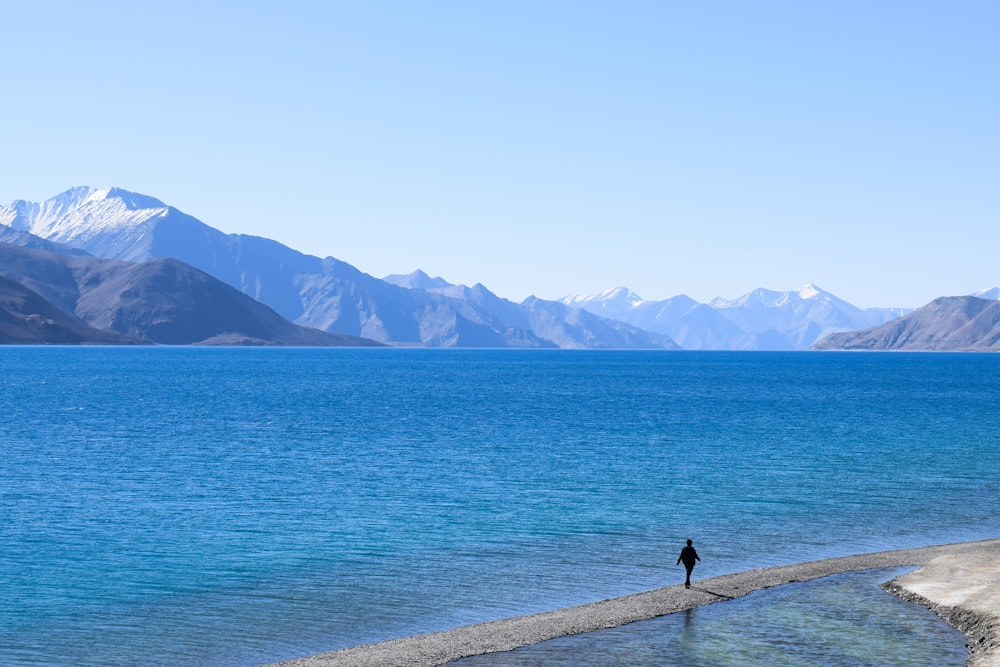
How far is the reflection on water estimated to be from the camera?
3306cm

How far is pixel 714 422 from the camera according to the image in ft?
439

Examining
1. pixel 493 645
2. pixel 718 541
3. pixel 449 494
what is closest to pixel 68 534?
pixel 449 494

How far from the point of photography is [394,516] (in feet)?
199

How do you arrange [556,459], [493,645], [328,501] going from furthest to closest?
[556,459], [328,501], [493,645]

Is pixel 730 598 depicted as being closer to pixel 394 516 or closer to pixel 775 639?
pixel 775 639

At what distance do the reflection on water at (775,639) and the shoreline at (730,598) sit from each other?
735mm

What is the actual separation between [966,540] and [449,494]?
105 feet

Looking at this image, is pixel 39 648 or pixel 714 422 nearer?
pixel 39 648

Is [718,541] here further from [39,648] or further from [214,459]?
[214,459]

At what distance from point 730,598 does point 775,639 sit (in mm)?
5974

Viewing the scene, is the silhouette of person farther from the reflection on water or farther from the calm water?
the calm water

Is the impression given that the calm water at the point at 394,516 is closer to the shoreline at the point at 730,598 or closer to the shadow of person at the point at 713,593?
the shoreline at the point at 730,598

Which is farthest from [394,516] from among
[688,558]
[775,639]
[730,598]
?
[775,639]

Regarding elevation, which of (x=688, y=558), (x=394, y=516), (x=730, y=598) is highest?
(x=688, y=558)
